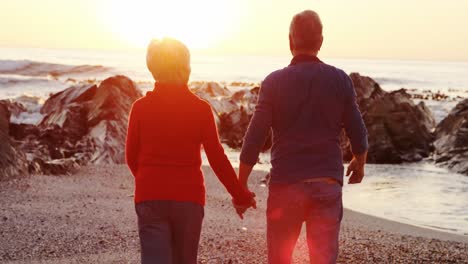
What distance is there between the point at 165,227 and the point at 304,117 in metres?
1.03

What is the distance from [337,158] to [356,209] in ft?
25.9

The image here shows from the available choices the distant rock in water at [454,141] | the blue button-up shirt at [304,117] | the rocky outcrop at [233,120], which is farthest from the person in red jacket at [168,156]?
the rocky outcrop at [233,120]

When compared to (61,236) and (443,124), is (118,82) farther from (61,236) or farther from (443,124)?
(61,236)

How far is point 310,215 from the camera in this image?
3920 millimetres

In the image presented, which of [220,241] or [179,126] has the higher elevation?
[179,126]

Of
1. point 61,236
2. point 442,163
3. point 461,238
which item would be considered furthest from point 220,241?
point 442,163

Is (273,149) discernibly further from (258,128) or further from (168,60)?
(168,60)

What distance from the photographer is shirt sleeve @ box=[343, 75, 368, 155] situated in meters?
4.01

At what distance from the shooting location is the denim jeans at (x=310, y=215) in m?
3.87

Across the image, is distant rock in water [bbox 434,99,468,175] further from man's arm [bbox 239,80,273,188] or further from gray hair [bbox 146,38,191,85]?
gray hair [bbox 146,38,191,85]

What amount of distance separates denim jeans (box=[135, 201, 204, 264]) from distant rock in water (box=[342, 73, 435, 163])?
15.2 meters

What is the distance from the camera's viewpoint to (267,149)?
19.8 m

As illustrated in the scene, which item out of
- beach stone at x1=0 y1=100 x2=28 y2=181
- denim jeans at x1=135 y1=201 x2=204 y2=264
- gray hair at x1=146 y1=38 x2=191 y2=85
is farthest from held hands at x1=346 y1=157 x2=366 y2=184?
beach stone at x1=0 y1=100 x2=28 y2=181

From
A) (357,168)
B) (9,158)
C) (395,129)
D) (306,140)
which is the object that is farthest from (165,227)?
(395,129)
